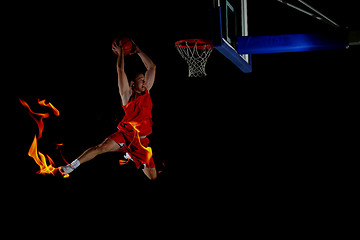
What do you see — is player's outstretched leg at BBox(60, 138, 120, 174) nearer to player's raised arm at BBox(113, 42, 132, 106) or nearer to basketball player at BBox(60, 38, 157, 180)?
basketball player at BBox(60, 38, 157, 180)

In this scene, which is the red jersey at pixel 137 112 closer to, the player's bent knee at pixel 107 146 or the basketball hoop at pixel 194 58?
the player's bent knee at pixel 107 146

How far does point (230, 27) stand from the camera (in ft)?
12.1

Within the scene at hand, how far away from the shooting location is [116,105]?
4898 millimetres

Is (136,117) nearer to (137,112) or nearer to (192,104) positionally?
(137,112)

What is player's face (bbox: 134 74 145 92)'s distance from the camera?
12.8 ft

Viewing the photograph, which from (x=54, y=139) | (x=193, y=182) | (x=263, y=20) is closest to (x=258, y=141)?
(x=193, y=182)

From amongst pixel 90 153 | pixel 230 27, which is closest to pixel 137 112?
pixel 90 153

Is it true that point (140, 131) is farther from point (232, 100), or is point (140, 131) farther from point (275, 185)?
point (275, 185)

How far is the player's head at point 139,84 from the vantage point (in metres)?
3.91

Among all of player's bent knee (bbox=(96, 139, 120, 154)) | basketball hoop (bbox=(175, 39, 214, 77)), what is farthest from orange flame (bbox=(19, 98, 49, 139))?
basketball hoop (bbox=(175, 39, 214, 77))

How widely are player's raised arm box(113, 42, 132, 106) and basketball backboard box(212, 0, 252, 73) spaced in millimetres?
954

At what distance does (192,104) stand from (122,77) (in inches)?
52.6

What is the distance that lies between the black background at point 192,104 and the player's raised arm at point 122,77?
0.75 metres

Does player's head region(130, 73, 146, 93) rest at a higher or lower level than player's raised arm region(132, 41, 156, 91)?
lower
